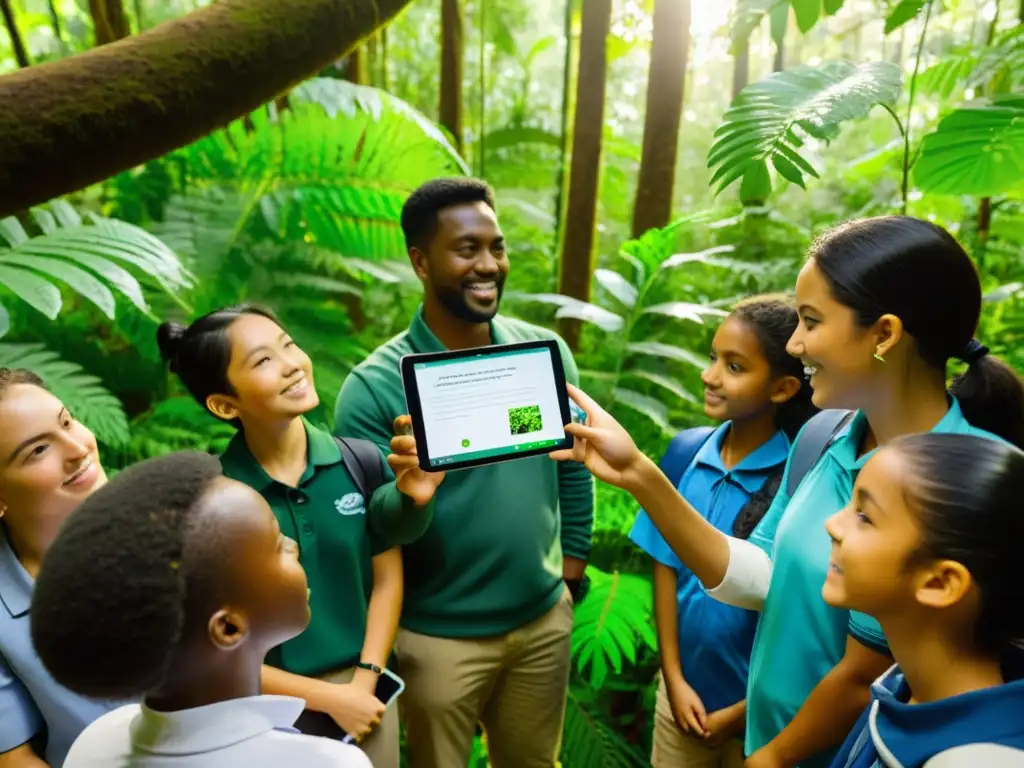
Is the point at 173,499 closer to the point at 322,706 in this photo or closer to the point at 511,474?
the point at 322,706

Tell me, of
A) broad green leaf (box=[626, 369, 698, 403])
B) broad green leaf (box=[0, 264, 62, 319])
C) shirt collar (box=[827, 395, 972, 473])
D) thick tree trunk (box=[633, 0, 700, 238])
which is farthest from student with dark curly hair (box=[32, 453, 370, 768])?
thick tree trunk (box=[633, 0, 700, 238])

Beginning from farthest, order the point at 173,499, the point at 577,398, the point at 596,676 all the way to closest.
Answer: the point at 596,676 → the point at 577,398 → the point at 173,499

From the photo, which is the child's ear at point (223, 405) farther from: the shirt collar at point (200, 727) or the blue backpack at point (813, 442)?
the blue backpack at point (813, 442)

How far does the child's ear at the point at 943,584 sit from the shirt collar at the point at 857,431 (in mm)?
361

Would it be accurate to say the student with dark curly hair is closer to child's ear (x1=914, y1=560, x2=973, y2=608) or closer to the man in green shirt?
child's ear (x1=914, y1=560, x2=973, y2=608)

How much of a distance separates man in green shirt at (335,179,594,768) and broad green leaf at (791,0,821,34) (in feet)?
3.61

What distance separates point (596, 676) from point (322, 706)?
1193mm

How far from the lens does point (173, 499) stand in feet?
3.03

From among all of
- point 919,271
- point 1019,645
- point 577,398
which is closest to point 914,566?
point 1019,645

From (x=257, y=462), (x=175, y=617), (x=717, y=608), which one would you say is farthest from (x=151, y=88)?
(x=717, y=608)

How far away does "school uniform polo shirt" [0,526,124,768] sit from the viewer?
1.27 m

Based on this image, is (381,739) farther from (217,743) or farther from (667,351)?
(667,351)

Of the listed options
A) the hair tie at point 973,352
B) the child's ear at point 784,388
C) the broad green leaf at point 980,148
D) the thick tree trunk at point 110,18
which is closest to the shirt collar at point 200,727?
the hair tie at point 973,352

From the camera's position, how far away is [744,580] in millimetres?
1637
